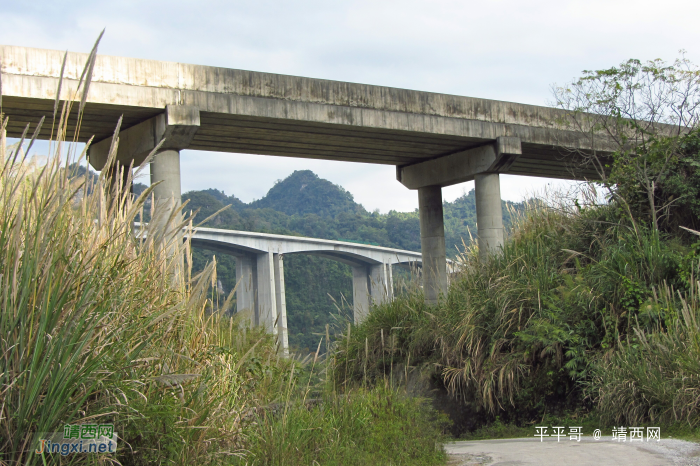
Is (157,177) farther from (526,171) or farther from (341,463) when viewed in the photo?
(526,171)

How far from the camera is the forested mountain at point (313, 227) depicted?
56438 mm

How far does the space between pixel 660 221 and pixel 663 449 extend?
17.9ft

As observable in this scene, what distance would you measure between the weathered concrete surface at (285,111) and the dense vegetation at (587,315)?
2.86 m

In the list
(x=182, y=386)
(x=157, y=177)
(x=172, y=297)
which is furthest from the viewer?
(x=157, y=177)

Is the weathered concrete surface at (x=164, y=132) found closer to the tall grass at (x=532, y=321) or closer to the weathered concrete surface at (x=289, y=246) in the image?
the tall grass at (x=532, y=321)

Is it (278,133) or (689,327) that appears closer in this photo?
(689,327)

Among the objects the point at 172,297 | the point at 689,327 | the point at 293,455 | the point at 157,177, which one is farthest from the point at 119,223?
the point at 157,177

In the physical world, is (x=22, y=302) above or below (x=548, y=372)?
above

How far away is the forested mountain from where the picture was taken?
56.4 metres

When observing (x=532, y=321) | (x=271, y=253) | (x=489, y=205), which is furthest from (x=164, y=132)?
(x=271, y=253)

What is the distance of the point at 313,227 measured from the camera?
88.1 m

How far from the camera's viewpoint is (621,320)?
7.82 meters

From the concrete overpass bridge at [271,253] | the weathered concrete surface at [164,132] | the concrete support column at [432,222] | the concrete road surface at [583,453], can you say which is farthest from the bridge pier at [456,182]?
the concrete overpass bridge at [271,253]

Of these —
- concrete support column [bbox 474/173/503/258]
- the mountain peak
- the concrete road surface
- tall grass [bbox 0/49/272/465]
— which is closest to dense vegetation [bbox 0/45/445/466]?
tall grass [bbox 0/49/272/465]
